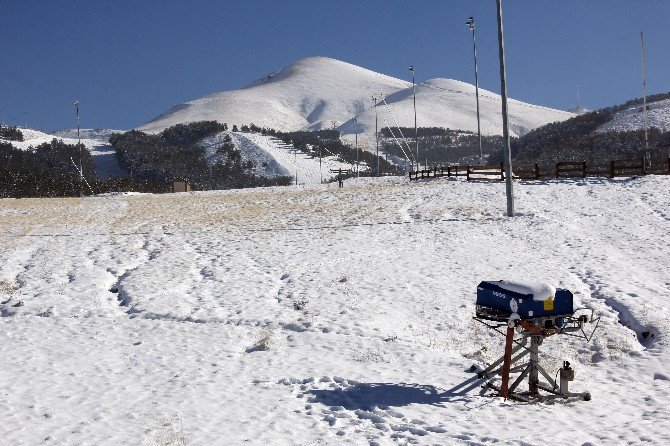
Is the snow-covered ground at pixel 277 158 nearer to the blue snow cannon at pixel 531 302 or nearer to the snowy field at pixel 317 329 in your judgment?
the snowy field at pixel 317 329

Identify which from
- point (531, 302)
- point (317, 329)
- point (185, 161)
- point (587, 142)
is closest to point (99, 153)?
point (185, 161)

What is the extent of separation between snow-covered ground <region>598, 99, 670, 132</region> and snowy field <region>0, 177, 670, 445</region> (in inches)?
3888

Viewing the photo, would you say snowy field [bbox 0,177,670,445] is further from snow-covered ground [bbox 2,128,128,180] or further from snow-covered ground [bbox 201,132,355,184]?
snow-covered ground [bbox 2,128,128,180]

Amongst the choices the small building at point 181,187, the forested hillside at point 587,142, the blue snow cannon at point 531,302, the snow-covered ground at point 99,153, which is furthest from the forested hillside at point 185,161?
the blue snow cannon at point 531,302

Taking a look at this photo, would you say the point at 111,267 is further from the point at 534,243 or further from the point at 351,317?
the point at 534,243

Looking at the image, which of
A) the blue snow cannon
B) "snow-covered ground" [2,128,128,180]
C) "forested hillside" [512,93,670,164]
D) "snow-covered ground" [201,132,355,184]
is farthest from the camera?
"snow-covered ground" [2,128,128,180]

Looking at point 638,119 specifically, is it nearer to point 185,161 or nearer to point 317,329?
point 185,161

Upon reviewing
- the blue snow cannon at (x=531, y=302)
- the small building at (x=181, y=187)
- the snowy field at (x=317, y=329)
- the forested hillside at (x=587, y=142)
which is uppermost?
the forested hillside at (x=587, y=142)

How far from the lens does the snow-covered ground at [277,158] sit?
128 m

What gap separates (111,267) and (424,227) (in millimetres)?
14199

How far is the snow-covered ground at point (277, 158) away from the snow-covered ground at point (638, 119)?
187 ft

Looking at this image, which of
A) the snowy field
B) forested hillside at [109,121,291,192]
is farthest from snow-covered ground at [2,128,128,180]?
the snowy field

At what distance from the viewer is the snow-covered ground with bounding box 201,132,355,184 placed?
12845cm

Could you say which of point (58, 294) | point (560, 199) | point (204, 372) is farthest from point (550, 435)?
point (560, 199)
